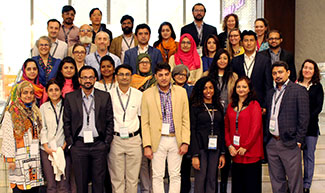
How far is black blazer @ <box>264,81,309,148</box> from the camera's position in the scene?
370 cm

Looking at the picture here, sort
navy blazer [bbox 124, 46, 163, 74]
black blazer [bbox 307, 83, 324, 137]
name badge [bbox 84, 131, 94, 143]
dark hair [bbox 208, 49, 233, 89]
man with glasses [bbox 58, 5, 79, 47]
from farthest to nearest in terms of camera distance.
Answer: man with glasses [bbox 58, 5, 79, 47] → navy blazer [bbox 124, 46, 163, 74] → black blazer [bbox 307, 83, 324, 137] → dark hair [bbox 208, 49, 233, 89] → name badge [bbox 84, 131, 94, 143]

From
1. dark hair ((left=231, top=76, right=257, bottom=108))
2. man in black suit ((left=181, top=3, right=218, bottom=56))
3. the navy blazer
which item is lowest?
dark hair ((left=231, top=76, right=257, bottom=108))

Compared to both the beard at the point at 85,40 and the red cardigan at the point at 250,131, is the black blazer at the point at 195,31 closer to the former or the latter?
the beard at the point at 85,40

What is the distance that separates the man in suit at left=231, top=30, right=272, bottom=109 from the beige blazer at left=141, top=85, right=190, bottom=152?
107 centimetres

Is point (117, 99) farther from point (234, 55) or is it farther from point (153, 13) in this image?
point (153, 13)

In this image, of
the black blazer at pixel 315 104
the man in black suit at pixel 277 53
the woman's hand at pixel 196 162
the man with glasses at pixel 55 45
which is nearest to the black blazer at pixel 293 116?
the black blazer at pixel 315 104

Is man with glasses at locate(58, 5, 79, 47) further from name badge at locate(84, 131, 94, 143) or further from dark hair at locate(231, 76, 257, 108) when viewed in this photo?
dark hair at locate(231, 76, 257, 108)

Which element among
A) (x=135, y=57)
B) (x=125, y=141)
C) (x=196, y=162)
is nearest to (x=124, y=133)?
(x=125, y=141)

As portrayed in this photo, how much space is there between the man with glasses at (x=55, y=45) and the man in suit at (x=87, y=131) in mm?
1396

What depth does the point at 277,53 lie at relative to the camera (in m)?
4.65

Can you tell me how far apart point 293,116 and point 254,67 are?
0.90 metres

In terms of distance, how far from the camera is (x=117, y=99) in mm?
3822

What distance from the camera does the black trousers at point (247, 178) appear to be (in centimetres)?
380

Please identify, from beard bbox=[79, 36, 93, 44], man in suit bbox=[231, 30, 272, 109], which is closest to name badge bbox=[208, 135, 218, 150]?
man in suit bbox=[231, 30, 272, 109]
